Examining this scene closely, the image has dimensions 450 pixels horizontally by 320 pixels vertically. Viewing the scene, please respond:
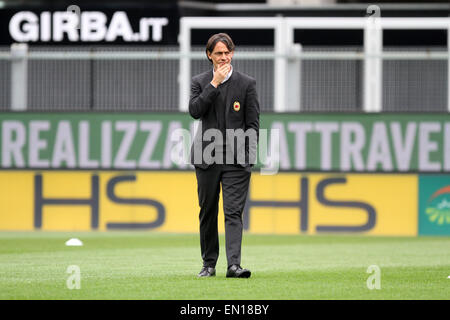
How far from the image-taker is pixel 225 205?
31.6 feet

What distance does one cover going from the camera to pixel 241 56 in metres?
17.8

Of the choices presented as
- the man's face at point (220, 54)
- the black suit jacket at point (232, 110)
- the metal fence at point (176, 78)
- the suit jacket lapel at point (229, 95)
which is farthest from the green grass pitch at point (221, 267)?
the metal fence at point (176, 78)

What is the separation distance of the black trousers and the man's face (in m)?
0.89

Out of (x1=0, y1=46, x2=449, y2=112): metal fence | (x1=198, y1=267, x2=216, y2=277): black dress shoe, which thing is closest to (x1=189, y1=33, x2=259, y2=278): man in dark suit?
(x1=198, y1=267, x2=216, y2=277): black dress shoe

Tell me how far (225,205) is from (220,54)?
1.28 m

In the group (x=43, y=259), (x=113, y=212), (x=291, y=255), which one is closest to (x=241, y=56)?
(x=113, y=212)

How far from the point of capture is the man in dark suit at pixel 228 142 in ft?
31.1

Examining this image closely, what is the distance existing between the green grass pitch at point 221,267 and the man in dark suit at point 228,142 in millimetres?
526

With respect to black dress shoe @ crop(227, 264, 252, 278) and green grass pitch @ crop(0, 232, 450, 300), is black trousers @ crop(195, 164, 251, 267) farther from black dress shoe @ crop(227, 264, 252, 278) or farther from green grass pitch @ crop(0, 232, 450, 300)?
green grass pitch @ crop(0, 232, 450, 300)

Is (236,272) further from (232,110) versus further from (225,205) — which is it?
(232,110)

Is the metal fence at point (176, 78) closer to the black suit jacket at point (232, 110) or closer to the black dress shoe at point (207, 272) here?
the black suit jacket at point (232, 110)

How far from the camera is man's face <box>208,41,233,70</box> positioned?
9.33m

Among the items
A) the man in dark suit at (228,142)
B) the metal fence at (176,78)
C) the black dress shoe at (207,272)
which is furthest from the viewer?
the metal fence at (176,78)

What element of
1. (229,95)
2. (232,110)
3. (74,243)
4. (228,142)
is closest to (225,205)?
(228,142)
